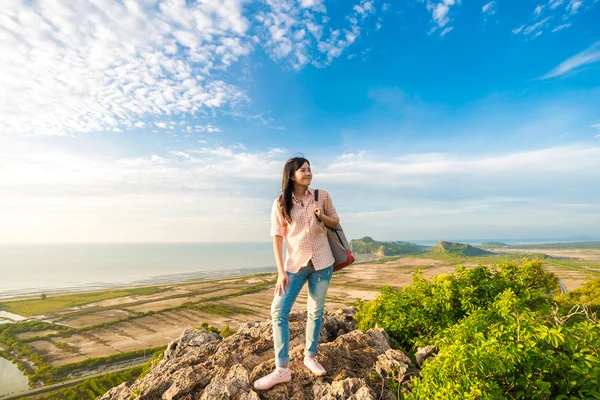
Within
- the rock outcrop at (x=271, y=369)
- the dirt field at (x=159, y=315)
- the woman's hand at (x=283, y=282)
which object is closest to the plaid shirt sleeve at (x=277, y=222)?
the woman's hand at (x=283, y=282)

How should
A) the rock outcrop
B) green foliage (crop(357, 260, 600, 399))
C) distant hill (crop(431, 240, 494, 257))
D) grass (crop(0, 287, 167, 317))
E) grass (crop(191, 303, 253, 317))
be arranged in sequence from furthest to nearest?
distant hill (crop(431, 240, 494, 257)), grass (crop(0, 287, 167, 317)), grass (crop(191, 303, 253, 317)), the rock outcrop, green foliage (crop(357, 260, 600, 399))

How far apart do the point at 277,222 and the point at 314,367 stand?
1939 millimetres

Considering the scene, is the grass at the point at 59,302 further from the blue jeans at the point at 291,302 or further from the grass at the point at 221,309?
the blue jeans at the point at 291,302

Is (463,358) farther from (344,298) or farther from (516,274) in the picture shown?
(344,298)

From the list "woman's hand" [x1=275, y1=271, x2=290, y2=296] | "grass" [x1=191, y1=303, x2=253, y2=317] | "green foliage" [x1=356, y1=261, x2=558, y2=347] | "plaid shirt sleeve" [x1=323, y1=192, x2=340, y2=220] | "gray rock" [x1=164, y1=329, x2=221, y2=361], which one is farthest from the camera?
"grass" [x1=191, y1=303, x2=253, y2=317]

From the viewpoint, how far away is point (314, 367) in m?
3.69

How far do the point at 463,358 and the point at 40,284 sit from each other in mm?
121363

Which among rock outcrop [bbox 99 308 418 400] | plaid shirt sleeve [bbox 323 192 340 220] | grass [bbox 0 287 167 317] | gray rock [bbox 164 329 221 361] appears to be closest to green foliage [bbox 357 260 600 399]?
rock outcrop [bbox 99 308 418 400]

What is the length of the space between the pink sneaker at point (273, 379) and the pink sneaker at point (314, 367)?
0.94 ft

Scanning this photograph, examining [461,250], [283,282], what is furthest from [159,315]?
[461,250]

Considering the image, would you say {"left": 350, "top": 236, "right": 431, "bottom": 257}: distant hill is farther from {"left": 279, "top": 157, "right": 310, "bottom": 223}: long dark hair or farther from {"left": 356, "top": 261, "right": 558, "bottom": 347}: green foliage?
{"left": 279, "top": 157, "right": 310, "bottom": 223}: long dark hair

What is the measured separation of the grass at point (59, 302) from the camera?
6035 cm

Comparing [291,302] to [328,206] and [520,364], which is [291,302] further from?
[520,364]

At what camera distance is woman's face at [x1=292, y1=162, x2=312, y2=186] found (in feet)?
11.4
